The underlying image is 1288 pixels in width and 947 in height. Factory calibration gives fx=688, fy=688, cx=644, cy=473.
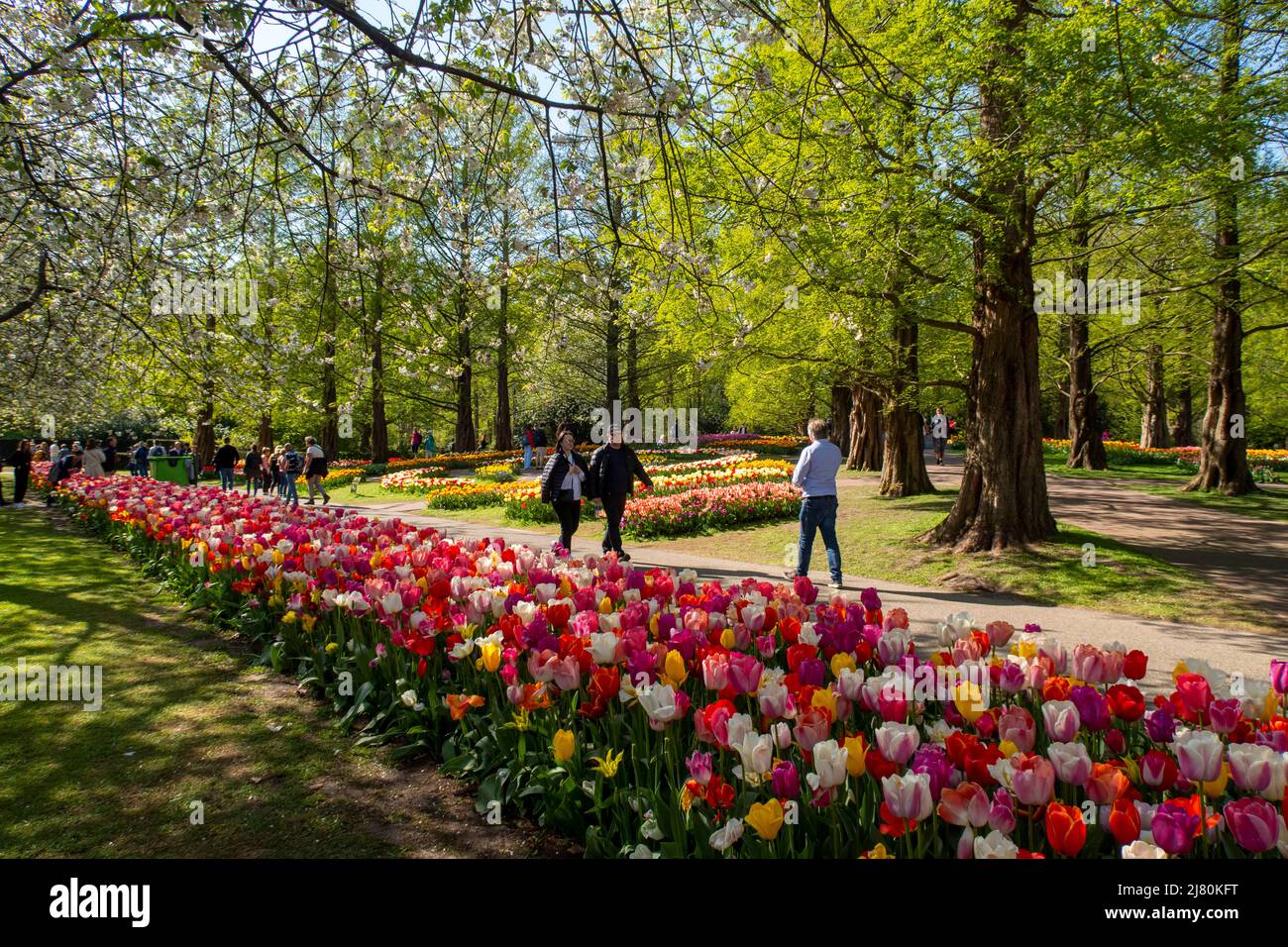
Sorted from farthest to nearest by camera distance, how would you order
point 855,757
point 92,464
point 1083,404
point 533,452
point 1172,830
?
point 533,452 → point 1083,404 → point 92,464 → point 855,757 → point 1172,830

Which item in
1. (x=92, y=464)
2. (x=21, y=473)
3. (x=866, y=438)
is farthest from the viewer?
(x=866, y=438)

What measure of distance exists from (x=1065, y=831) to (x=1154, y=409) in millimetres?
34282

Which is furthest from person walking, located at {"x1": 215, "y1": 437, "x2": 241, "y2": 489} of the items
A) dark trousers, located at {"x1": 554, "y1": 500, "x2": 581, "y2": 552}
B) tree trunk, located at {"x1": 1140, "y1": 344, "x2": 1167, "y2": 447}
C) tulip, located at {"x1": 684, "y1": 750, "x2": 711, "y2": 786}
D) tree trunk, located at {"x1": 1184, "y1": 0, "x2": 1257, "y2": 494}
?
tree trunk, located at {"x1": 1140, "y1": 344, "x2": 1167, "y2": 447}

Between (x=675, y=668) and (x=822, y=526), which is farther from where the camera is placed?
(x=822, y=526)

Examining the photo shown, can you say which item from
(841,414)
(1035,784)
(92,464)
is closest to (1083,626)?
(1035,784)

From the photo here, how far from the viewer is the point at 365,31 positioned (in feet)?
9.64

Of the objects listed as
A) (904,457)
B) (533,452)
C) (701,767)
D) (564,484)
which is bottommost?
(701,767)

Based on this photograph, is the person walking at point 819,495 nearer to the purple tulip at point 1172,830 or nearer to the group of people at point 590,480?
the group of people at point 590,480

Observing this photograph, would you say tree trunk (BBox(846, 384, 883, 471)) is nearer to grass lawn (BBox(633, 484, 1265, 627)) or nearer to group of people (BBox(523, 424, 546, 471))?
grass lawn (BBox(633, 484, 1265, 627))

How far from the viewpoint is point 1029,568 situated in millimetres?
8109

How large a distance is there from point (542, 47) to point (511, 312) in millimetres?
25125

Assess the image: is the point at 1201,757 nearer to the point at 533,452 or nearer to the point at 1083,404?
the point at 1083,404

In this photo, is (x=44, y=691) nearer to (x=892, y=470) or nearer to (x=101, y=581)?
(x=101, y=581)

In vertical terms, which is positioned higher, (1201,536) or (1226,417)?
(1226,417)
